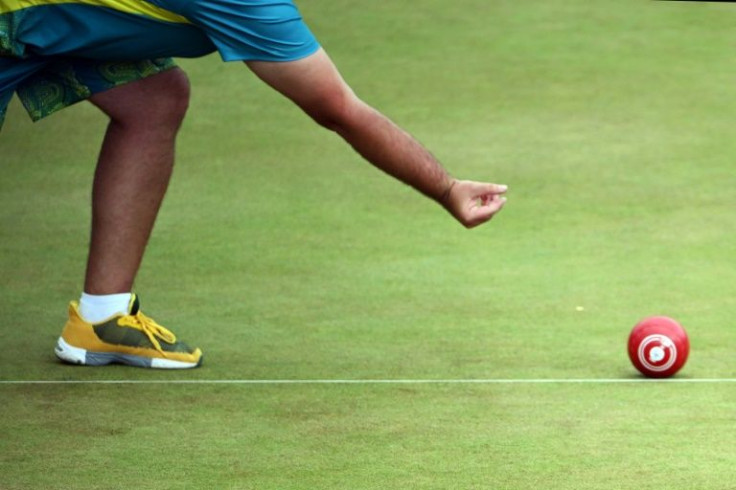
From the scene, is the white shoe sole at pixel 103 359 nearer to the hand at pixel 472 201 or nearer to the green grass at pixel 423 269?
the green grass at pixel 423 269

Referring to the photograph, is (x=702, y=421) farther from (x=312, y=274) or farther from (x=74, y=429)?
(x=312, y=274)

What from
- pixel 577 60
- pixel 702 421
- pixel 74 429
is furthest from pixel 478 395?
pixel 577 60

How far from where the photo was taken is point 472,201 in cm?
396

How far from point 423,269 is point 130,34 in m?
1.87

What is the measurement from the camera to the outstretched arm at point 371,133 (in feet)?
12.8

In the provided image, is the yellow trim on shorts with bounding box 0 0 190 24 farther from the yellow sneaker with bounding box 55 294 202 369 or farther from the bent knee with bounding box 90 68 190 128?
the yellow sneaker with bounding box 55 294 202 369

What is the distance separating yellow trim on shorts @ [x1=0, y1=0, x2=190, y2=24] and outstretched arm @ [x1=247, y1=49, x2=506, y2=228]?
21cm

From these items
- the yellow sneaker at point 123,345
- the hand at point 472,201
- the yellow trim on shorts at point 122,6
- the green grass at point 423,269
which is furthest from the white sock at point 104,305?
the hand at point 472,201

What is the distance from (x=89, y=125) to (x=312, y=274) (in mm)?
2711

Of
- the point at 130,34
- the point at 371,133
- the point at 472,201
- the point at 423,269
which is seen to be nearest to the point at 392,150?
the point at 371,133

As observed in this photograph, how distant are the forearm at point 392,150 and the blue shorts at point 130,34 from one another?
18cm

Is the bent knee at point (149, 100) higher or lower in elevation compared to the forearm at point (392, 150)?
lower

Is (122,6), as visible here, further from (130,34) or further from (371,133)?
(371,133)

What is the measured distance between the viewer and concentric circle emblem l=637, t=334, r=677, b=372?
436 centimetres
